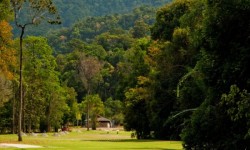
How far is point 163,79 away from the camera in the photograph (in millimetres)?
47594

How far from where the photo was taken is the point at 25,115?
71.2m

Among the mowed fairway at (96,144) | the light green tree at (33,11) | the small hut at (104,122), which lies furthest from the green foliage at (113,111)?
the light green tree at (33,11)

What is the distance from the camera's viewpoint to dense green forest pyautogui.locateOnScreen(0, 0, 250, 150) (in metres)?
16.0

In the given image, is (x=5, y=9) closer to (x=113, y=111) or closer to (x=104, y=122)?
(x=113, y=111)

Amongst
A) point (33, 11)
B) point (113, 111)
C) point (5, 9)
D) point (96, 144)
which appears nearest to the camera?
point (96, 144)

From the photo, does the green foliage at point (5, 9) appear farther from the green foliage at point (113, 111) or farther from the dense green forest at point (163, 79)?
the green foliage at point (113, 111)

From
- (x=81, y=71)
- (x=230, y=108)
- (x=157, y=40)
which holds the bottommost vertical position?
(x=230, y=108)

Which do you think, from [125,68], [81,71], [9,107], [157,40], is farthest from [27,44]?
[81,71]

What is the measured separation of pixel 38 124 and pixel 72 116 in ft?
65.2

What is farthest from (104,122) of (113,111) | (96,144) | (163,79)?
(96,144)

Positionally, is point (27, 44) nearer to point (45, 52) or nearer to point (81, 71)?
point (45, 52)

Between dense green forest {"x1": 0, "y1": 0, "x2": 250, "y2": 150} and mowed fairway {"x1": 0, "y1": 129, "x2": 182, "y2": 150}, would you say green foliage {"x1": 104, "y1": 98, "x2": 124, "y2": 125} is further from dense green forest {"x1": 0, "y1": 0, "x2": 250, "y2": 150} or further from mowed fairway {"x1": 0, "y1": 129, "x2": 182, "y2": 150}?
mowed fairway {"x1": 0, "y1": 129, "x2": 182, "y2": 150}

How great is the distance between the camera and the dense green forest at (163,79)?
1603 cm

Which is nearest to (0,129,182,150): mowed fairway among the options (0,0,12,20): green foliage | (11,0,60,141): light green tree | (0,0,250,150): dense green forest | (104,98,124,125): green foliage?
(0,0,250,150): dense green forest
